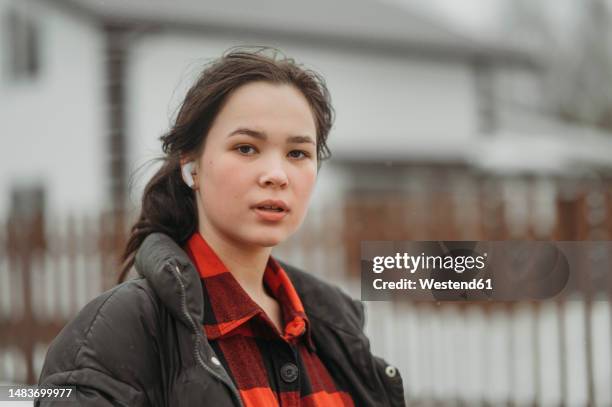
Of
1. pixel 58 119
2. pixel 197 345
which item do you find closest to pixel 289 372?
pixel 197 345

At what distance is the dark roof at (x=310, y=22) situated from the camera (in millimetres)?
11359

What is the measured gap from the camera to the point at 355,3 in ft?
53.6

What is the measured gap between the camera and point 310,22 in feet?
42.9

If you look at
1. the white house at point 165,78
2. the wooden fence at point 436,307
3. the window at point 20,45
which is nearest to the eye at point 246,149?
the wooden fence at point 436,307

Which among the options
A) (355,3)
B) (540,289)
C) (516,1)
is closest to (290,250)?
(540,289)

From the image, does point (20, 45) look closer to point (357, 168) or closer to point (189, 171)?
point (357, 168)

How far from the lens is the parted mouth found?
1463mm

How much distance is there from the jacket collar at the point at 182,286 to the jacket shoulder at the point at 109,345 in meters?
0.04

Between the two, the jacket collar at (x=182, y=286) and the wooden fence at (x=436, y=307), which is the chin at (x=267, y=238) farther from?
the wooden fence at (x=436, y=307)

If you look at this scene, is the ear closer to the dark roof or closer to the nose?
the nose

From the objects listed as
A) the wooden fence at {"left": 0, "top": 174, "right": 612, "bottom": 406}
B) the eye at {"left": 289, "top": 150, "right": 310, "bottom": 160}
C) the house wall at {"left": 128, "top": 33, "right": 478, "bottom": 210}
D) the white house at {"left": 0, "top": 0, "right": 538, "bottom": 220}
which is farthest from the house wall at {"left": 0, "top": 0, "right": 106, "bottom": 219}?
the eye at {"left": 289, "top": 150, "right": 310, "bottom": 160}

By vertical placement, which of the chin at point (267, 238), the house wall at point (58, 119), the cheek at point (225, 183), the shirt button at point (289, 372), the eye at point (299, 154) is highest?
the house wall at point (58, 119)

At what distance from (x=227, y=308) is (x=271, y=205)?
18cm

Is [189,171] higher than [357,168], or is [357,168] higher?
[357,168]
